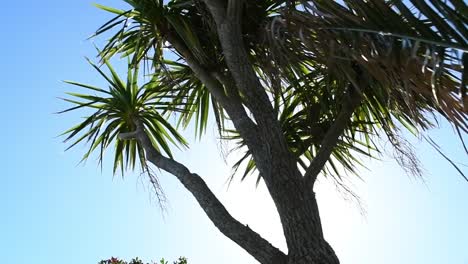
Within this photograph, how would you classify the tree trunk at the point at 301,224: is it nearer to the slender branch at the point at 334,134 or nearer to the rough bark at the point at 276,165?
the rough bark at the point at 276,165

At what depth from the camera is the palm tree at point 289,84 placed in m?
2.29

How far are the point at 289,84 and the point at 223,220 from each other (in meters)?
1.35

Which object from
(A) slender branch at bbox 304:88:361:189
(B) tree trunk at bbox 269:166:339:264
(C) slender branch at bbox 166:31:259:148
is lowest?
(B) tree trunk at bbox 269:166:339:264

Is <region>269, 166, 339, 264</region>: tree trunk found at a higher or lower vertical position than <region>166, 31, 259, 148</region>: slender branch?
lower

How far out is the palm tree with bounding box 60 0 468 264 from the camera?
2291mm

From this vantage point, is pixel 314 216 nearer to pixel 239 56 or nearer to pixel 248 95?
pixel 248 95

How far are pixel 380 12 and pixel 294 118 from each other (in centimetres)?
243

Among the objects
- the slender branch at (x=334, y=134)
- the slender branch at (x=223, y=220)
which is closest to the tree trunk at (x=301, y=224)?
the slender branch at (x=223, y=220)

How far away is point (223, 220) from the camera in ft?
11.6

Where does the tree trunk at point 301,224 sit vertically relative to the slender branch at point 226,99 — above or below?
below

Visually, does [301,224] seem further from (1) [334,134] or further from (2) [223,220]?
(1) [334,134]

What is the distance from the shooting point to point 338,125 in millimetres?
3896

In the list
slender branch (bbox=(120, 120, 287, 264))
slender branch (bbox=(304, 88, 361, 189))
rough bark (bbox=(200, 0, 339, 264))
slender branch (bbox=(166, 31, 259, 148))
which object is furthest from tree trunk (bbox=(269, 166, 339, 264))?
slender branch (bbox=(166, 31, 259, 148))

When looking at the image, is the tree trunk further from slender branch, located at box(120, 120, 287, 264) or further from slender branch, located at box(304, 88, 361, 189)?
slender branch, located at box(304, 88, 361, 189)
